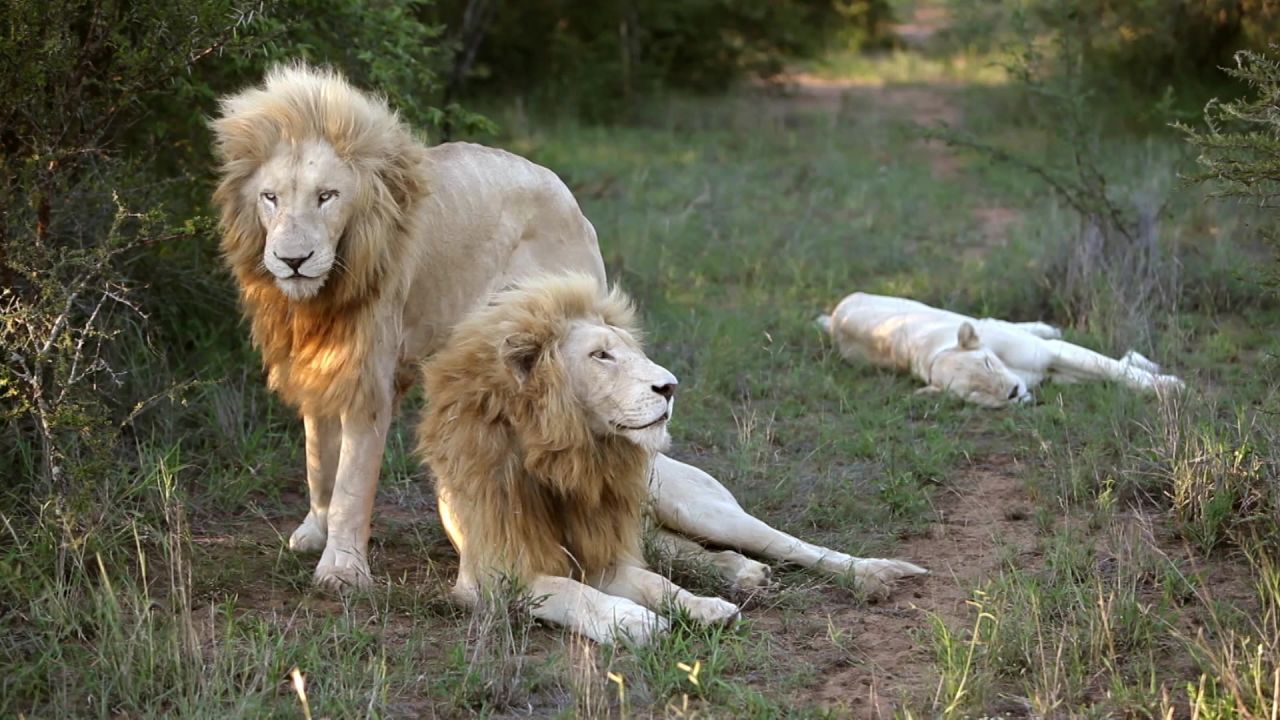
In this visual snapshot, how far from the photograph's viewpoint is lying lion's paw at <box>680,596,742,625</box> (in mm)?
3916

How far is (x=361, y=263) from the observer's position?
4.04 metres

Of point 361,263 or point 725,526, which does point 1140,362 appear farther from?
point 361,263

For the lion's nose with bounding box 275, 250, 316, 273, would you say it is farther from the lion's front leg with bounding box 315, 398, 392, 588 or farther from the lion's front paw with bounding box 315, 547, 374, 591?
the lion's front paw with bounding box 315, 547, 374, 591

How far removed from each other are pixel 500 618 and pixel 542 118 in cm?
828

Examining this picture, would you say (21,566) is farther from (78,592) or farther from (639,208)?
(639,208)

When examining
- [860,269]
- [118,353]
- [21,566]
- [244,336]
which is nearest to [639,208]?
[860,269]

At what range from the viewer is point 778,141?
11.1 m

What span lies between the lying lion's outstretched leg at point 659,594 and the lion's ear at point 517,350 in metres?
0.58

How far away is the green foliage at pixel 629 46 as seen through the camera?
12.2m

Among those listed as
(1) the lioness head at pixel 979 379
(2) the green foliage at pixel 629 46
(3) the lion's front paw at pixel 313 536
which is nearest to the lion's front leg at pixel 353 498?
(3) the lion's front paw at pixel 313 536

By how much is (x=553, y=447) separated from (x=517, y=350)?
0.26 meters

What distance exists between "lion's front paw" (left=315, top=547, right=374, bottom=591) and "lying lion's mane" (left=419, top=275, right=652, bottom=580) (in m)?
0.33

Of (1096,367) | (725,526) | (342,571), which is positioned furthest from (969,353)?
(342,571)

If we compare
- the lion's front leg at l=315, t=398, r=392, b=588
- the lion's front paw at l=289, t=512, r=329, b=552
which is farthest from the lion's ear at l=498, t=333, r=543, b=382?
the lion's front paw at l=289, t=512, r=329, b=552
